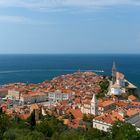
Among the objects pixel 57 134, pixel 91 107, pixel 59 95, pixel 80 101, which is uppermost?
pixel 57 134

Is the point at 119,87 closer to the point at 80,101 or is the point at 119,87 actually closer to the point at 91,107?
the point at 80,101

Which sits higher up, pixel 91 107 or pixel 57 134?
pixel 57 134

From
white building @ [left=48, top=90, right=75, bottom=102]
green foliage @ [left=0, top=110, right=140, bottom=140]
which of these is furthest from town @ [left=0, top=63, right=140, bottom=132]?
green foliage @ [left=0, top=110, right=140, bottom=140]

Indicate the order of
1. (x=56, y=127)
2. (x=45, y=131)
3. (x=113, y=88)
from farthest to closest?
1. (x=113, y=88)
2. (x=56, y=127)
3. (x=45, y=131)

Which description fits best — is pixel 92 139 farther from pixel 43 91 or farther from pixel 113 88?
pixel 43 91

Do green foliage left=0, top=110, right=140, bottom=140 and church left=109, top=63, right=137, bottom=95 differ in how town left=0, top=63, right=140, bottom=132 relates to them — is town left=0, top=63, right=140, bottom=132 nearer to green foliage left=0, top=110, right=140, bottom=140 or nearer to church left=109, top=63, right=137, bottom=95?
church left=109, top=63, right=137, bottom=95

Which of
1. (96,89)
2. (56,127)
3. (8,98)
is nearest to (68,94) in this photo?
(96,89)

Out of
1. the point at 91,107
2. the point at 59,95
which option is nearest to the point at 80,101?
the point at 91,107

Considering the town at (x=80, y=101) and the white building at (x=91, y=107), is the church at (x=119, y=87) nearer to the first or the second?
the town at (x=80, y=101)
